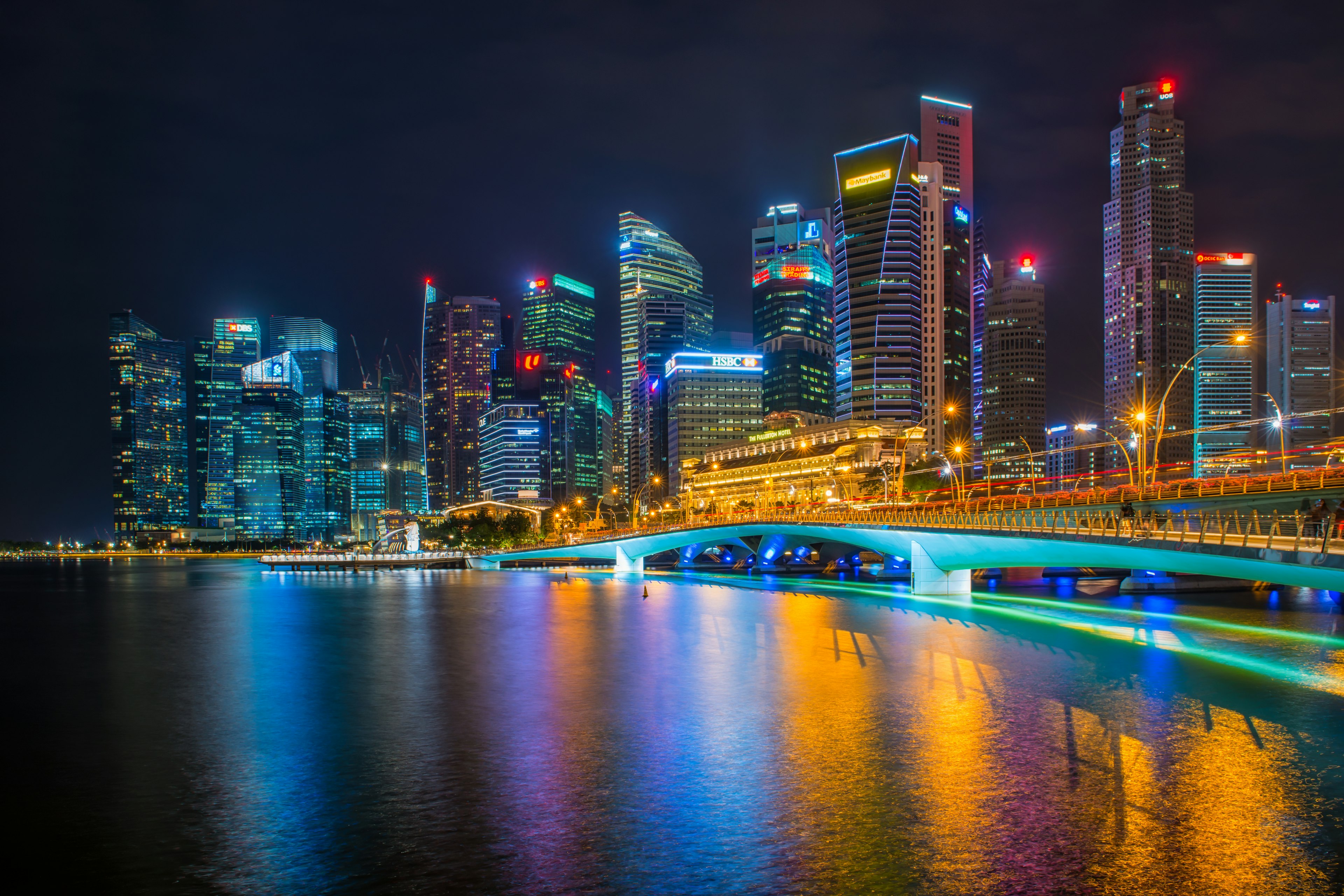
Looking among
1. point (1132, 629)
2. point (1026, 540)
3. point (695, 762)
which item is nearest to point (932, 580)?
point (1132, 629)

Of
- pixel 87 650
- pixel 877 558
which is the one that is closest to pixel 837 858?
pixel 87 650

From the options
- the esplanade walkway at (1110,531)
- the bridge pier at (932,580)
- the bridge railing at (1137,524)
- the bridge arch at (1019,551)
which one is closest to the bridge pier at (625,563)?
the bridge arch at (1019,551)

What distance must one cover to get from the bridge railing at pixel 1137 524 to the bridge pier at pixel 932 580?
3.58 metres

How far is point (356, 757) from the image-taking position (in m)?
26.6

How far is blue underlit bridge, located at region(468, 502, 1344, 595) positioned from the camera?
3450 cm

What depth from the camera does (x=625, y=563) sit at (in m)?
131

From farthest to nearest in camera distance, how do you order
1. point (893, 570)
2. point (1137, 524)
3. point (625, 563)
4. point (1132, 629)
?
1. point (625, 563)
2. point (893, 570)
3. point (1132, 629)
4. point (1137, 524)

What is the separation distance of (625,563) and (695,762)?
347 feet

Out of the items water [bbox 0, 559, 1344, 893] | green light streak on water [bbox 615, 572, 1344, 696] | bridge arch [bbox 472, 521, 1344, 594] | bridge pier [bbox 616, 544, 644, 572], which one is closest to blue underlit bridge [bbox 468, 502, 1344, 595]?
bridge arch [bbox 472, 521, 1344, 594]

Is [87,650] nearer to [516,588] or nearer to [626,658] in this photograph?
[626,658]

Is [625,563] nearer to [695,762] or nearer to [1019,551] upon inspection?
[1019,551]

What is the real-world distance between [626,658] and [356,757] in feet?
69.6

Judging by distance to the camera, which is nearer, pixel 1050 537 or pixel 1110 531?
pixel 1110 531

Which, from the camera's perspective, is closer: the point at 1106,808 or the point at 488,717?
the point at 1106,808
